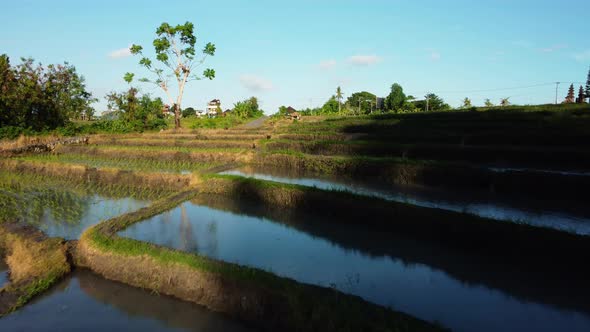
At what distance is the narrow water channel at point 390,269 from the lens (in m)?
3.41

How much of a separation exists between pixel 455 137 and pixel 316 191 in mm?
8569

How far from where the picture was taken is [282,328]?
3.29 metres

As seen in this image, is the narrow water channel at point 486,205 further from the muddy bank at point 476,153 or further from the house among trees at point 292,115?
the house among trees at point 292,115

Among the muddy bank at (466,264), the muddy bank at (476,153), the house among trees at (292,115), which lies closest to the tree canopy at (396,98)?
the house among trees at (292,115)

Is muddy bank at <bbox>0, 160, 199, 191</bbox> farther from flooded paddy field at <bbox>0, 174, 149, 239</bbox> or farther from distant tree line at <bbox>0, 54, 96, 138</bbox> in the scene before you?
distant tree line at <bbox>0, 54, 96, 138</bbox>

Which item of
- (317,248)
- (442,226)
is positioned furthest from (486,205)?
(317,248)

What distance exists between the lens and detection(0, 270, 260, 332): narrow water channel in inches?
137

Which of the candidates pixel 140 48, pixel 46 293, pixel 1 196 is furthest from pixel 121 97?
pixel 46 293

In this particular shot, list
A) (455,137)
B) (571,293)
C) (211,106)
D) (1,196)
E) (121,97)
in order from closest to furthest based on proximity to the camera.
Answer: (571,293), (1,196), (455,137), (121,97), (211,106)

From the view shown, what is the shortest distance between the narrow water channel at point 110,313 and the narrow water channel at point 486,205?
4675 mm

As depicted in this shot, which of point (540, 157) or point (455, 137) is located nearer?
point (540, 157)

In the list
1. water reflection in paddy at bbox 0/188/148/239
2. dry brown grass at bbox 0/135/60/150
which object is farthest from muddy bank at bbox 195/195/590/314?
dry brown grass at bbox 0/135/60/150

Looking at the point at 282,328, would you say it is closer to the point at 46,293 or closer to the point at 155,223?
the point at 46,293

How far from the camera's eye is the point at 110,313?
377 cm
